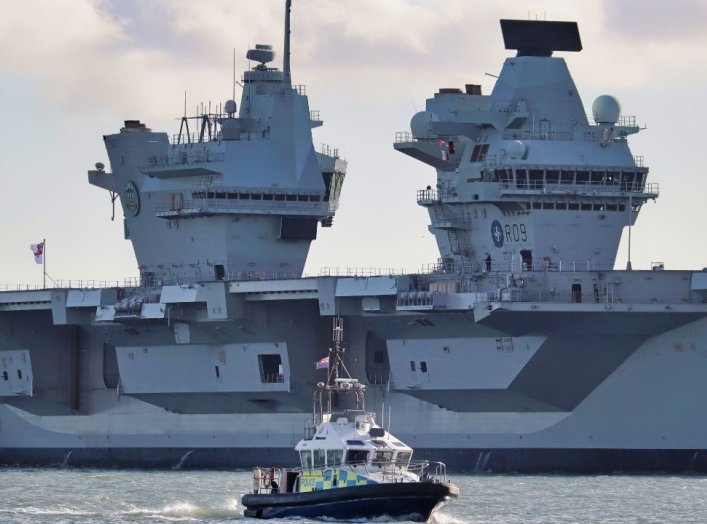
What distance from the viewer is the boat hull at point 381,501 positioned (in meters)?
46.8

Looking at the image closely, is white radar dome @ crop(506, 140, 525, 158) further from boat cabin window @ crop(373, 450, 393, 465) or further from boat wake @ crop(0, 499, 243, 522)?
boat cabin window @ crop(373, 450, 393, 465)

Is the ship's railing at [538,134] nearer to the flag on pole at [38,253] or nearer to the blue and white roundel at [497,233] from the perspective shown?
the blue and white roundel at [497,233]

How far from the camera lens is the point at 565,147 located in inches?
2621

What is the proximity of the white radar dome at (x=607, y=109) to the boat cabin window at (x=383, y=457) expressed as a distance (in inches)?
850

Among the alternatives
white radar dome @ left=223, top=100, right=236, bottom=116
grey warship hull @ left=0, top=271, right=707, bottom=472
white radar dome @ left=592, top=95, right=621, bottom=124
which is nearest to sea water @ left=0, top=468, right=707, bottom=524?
grey warship hull @ left=0, top=271, right=707, bottom=472

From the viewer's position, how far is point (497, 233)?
67125 mm

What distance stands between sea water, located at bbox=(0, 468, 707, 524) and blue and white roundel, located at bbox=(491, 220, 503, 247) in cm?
702

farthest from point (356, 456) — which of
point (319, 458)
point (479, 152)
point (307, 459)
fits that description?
point (479, 152)

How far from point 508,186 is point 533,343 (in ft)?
17.6

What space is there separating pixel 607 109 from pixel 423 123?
5228 millimetres

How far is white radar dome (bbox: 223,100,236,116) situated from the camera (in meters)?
74.8

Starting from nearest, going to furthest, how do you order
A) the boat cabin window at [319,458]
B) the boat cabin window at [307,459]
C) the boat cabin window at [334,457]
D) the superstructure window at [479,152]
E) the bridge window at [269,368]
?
the boat cabin window at [334,457]
the boat cabin window at [319,458]
the boat cabin window at [307,459]
the superstructure window at [479,152]
the bridge window at [269,368]

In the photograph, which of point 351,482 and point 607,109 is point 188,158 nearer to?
point 607,109

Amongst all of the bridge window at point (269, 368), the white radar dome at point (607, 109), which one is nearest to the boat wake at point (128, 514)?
the bridge window at point (269, 368)
